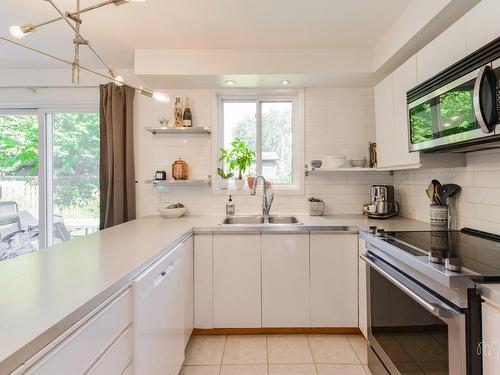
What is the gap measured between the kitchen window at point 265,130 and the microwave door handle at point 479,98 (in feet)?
6.31

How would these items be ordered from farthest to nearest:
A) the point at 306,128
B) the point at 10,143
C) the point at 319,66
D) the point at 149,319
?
the point at 10,143 < the point at 306,128 < the point at 319,66 < the point at 149,319

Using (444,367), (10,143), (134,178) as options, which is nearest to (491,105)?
(444,367)

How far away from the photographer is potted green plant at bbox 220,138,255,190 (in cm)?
286

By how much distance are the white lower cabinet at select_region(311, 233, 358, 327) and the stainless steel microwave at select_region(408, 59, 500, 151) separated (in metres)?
0.86

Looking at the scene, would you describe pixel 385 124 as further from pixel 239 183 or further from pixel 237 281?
pixel 237 281

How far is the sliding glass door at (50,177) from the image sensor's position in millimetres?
3105

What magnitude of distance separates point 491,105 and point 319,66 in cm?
164

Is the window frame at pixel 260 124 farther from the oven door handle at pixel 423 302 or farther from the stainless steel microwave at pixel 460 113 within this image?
the oven door handle at pixel 423 302

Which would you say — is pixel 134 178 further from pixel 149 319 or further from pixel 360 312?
pixel 360 312

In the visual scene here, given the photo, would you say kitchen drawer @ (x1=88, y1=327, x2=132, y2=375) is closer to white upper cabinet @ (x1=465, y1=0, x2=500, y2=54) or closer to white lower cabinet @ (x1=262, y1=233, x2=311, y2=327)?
white lower cabinet @ (x1=262, y1=233, x2=311, y2=327)

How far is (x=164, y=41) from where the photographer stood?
7.89 ft

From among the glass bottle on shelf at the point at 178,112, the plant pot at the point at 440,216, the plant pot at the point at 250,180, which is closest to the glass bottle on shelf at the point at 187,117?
the glass bottle on shelf at the point at 178,112

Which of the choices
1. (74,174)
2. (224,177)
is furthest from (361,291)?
(74,174)

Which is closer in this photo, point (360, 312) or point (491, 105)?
point (491, 105)
